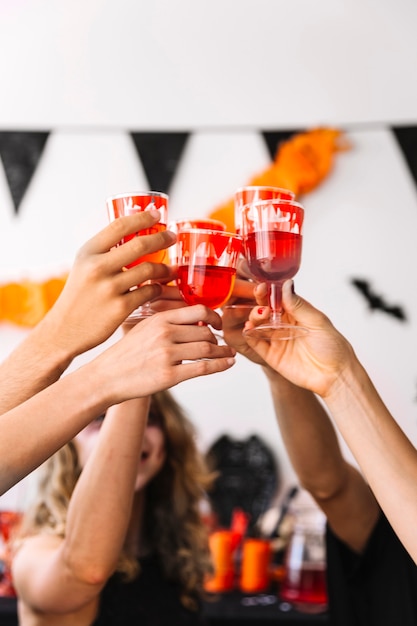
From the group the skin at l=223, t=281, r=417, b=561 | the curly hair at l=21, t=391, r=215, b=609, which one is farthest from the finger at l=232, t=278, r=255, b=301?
the curly hair at l=21, t=391, r=215, b=609

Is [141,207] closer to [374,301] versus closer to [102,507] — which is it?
[102,507]

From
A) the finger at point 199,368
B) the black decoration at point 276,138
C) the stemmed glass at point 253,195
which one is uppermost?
the black decoration at point 276,138

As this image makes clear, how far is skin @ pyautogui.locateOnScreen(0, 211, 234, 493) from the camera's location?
1084mm

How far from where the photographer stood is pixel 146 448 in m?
2.12

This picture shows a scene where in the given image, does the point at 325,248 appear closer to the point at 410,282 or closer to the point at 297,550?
the point at 410,282

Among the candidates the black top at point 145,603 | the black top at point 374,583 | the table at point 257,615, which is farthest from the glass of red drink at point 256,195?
the table at point 257,615

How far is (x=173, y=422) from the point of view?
2195 mm

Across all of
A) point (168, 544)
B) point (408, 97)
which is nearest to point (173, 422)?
point (168, 544)

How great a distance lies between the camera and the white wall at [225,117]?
3418 mm

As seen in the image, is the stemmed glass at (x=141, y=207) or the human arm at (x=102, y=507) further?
the human arm at (x=102, y=507)

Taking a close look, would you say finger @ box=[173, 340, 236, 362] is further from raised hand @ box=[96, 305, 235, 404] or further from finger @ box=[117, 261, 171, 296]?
finger @ box=[117, 261, 171, 296]

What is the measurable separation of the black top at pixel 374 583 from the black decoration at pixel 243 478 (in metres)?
1.61

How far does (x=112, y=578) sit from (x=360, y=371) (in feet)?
3.24

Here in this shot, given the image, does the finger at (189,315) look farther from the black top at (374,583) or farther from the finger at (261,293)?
the black top at (374,583)
